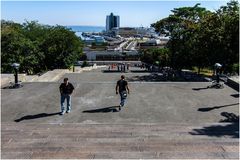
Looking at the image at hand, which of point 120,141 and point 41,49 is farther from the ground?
point 41,49

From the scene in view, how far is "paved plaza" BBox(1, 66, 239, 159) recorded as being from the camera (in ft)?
31.1

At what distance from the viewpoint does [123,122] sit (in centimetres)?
1409

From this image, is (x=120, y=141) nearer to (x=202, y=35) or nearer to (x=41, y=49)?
(x=202, y=35)

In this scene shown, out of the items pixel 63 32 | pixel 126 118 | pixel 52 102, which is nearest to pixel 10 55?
pixel 63 32

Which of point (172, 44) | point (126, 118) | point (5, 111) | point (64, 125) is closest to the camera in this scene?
point (64, 125)

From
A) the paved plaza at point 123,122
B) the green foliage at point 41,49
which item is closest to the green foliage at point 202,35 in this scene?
the paved plaza at point 123,122

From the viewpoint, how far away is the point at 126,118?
577 inches

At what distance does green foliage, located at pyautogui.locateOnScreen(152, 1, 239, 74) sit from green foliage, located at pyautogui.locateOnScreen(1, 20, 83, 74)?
538 inches

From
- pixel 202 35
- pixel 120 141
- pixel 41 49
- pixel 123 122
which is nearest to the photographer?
pixel 120 141

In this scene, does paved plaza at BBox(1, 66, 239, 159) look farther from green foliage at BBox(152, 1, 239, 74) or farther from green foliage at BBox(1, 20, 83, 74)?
green foliage at BBox(1, 20, 83, 74)

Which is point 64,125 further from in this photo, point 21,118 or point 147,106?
point 147,106

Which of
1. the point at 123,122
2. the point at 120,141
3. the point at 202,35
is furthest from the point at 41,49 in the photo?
the point at 120,141

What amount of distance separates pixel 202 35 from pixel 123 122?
1918cm

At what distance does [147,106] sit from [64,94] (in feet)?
11.3
